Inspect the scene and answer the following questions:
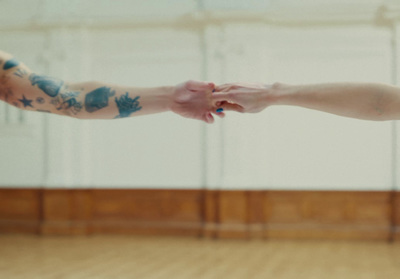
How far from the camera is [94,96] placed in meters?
2.16

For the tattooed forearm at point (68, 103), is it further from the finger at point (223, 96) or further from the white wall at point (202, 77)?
the white wall at point (202, 77)

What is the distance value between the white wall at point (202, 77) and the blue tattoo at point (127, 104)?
5.41 metres

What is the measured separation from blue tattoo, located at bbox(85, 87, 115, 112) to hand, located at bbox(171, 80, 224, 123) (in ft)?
0.99

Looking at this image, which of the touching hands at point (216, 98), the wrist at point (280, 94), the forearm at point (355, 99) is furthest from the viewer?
the touching hands at point (216, 98)

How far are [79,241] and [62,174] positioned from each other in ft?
3.97

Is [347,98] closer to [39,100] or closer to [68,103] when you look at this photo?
[68,103]

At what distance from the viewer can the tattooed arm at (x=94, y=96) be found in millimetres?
2100

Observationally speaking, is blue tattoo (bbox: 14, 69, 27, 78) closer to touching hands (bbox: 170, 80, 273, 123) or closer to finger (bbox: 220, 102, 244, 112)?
touching hands (bbox: 170, 80, 273, 123)

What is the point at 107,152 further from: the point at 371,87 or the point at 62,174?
the point at 371,87

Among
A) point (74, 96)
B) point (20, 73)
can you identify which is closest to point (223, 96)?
point (74, 96)

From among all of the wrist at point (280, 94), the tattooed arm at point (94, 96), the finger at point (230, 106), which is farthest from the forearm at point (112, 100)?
the wrist at point (280, 94)

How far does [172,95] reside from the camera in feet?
6.87

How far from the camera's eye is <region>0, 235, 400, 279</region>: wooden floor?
520cm

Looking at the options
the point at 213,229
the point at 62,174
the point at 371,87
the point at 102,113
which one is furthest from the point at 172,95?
the point at 62,174
